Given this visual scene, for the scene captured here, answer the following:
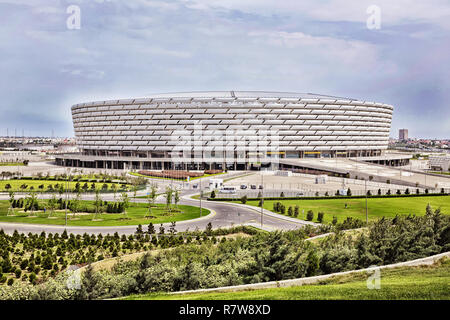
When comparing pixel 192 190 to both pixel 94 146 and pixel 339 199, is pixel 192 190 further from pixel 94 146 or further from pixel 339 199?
pixel 94 146

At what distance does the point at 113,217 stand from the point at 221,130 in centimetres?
5833

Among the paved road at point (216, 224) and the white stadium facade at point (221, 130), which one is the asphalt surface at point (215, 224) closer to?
the paved road at point (216, 224)

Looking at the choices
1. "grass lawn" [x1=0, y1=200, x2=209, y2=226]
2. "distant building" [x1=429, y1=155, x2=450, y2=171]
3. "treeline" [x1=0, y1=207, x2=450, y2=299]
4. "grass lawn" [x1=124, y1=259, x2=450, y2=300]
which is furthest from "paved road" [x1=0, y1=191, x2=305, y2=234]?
"distant building" [x1=429, y1=155, x2=450, y2=171]

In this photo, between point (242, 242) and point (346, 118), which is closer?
point (242, 242)

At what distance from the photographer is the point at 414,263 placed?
1457 centimetres

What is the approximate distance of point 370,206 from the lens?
41094 mm

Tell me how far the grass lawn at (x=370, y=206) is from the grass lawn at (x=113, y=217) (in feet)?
31.2

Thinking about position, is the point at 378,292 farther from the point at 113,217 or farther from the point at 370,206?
the point at 370,206

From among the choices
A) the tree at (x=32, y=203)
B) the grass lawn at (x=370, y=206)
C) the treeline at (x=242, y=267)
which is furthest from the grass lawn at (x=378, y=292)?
the tree at (x=32, y=203)

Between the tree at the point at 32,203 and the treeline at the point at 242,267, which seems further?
the tree at the point at 32,203

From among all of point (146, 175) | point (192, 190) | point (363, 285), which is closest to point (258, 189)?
point (192, 190)

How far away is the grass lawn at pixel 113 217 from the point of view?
3309 cm

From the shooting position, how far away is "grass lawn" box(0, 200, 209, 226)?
1303 inches
